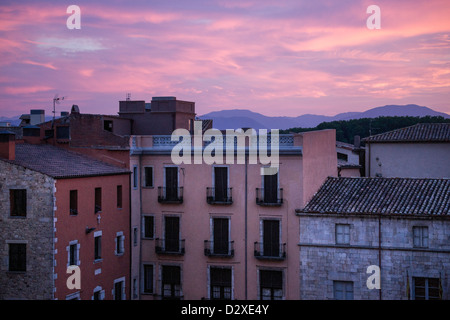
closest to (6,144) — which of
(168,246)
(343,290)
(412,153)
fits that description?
(168,246)

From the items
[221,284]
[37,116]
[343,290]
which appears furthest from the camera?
[37,116]

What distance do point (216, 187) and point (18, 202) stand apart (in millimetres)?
10779

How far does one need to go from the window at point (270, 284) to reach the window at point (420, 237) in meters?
7.05

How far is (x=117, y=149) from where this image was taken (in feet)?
105

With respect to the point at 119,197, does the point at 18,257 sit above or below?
below

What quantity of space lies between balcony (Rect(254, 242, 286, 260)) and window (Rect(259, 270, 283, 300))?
82 centimetres

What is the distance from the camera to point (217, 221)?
31.8 m

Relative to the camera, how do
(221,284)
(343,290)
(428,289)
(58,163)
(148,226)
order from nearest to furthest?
(428,289) → (58,163) → (343,290) → (221,284) → (148,226)

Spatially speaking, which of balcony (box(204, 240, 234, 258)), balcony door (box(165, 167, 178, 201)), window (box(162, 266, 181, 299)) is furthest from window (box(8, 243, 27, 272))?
balcony (box(204, 240, 234, 258))

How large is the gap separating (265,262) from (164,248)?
575 centimetres

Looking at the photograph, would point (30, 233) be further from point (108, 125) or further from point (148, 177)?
point (108, 125)

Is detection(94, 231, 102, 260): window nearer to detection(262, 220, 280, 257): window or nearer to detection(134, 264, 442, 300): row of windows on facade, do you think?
detection(134, 264, 442, 300): row of windows on facade

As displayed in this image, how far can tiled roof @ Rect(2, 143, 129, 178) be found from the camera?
25.8 metres

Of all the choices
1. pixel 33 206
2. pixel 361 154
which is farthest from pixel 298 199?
pixel 361 154
